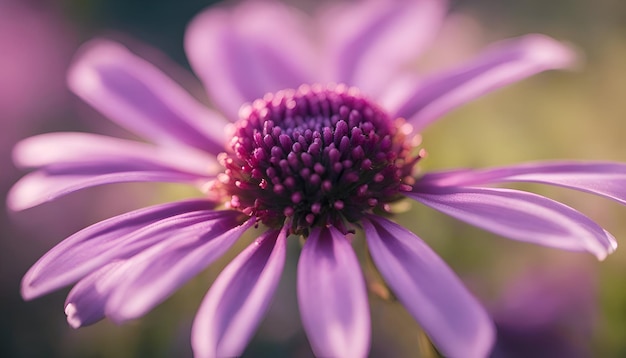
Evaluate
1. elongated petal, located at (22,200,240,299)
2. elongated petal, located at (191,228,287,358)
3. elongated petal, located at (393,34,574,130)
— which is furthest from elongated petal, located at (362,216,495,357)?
elongated petal, located at (393,34,574,130)

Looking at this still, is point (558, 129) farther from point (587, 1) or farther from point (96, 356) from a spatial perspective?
point (96, 356)

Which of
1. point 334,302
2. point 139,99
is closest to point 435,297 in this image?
point 334,302

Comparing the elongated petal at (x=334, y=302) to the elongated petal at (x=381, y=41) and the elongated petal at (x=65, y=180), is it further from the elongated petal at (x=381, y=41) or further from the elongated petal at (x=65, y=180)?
the elongated petal at (x=381, y=41)

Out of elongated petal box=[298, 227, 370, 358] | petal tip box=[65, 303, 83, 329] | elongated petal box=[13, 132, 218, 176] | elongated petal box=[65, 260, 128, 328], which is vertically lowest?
petal tip box=[65, 303, 83, 329]

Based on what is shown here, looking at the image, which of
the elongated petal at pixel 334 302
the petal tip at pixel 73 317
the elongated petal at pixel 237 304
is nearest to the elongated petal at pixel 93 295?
the petal tip at pixel 73 317

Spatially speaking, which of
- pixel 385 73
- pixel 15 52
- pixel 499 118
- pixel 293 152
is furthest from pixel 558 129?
pixel 15 52

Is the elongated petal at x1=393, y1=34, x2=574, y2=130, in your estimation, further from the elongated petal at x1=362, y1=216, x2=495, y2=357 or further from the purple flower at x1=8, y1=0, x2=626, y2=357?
the elongated petal at x1=362, y1=216, x2=495, y2=357
